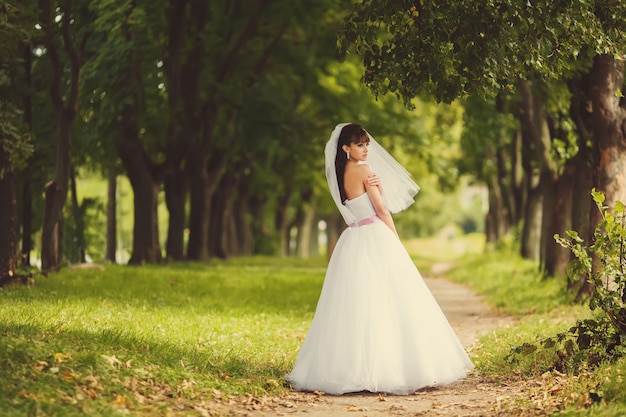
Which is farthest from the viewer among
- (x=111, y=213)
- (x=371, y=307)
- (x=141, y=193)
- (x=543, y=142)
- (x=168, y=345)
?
(x=111, y=213)

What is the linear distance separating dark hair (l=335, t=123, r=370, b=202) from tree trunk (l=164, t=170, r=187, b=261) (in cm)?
1978

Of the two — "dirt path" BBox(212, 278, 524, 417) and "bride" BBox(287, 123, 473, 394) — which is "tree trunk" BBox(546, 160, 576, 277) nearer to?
"dirt path" BBox(212, 278, 524, 417)

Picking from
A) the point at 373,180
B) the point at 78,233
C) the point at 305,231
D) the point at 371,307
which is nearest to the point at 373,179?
the point at 373,180

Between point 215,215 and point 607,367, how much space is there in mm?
28677

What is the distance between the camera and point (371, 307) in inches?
355

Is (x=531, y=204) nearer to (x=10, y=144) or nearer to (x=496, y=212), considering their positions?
(x=496, y=212)

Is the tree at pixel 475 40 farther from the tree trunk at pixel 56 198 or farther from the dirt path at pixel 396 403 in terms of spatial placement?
the tree trunk at pixel 56 198

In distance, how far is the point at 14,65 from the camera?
60.6ft

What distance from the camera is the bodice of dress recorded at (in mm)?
9328

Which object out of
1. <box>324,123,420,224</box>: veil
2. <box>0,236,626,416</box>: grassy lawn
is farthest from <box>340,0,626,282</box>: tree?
<box>0,236,626,416</box>: grassy lawn

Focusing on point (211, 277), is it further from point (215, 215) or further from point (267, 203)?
point (267, 203)

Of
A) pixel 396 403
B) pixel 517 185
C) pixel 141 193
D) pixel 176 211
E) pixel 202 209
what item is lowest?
pixel 396 403

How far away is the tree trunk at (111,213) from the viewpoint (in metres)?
26.8

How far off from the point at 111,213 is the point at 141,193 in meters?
2.29
